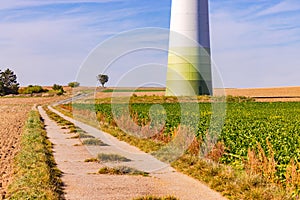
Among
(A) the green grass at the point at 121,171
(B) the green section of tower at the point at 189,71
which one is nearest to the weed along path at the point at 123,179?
(A) the green grass at the point at 121,171

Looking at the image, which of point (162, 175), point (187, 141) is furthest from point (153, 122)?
point (162, 175)

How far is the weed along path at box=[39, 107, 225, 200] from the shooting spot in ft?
42.4

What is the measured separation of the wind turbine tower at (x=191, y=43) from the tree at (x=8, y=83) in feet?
376

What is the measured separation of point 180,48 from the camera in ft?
167

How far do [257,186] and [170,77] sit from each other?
1451 inches

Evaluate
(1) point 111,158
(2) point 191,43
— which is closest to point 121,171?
(1) point 111,158

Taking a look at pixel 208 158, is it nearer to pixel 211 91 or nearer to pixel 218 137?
pixel 218 137

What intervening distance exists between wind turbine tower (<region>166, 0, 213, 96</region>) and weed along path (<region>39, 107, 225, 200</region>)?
1126 inches

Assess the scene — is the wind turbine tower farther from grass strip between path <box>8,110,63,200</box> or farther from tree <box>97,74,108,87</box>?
grass strip between path <box>8,110,63,200</box>

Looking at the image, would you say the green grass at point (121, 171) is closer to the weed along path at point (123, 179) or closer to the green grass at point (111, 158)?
the weed along path at point (123, 179)

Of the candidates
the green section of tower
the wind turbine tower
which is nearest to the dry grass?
the green section of tower

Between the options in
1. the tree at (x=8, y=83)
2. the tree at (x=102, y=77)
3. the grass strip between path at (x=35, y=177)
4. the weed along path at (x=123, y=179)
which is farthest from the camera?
the tree at (x=8, y=83)

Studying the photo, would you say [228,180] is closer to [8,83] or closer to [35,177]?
[35,177]

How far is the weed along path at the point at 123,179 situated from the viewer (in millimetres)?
12914
